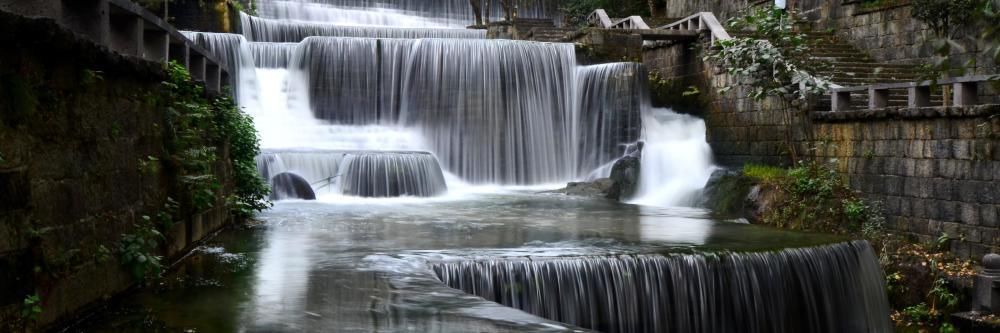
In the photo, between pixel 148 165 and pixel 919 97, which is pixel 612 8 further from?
pixel 148 165

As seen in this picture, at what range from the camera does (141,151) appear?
7.15 meters

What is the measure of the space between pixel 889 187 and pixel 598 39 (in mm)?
10875

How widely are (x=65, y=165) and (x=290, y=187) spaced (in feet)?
34.2

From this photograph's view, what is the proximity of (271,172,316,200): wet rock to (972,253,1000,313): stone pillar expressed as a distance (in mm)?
10629

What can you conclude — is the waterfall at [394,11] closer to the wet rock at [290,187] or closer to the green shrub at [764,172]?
the wet rock at [290,187]

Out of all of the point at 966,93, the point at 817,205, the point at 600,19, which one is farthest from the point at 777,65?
the point at 600,19

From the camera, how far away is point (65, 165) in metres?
5.42

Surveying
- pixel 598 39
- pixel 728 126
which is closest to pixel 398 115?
pixel 598 39

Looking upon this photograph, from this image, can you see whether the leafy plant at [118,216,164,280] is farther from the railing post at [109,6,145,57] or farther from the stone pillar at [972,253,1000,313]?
the stone pillar at [972,253,1000,313]

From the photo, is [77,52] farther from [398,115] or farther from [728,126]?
[398,115]

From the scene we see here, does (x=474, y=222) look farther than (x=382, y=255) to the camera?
Yes

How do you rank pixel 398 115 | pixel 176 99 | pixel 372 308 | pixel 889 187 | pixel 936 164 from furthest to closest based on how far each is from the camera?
pixel 398 115 < pixel 889 187 < pixel 936 164 < pixel 176 99 < pixel 372 308

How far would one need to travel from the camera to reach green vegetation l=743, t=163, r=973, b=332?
11133 millimetres

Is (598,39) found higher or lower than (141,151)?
higher
